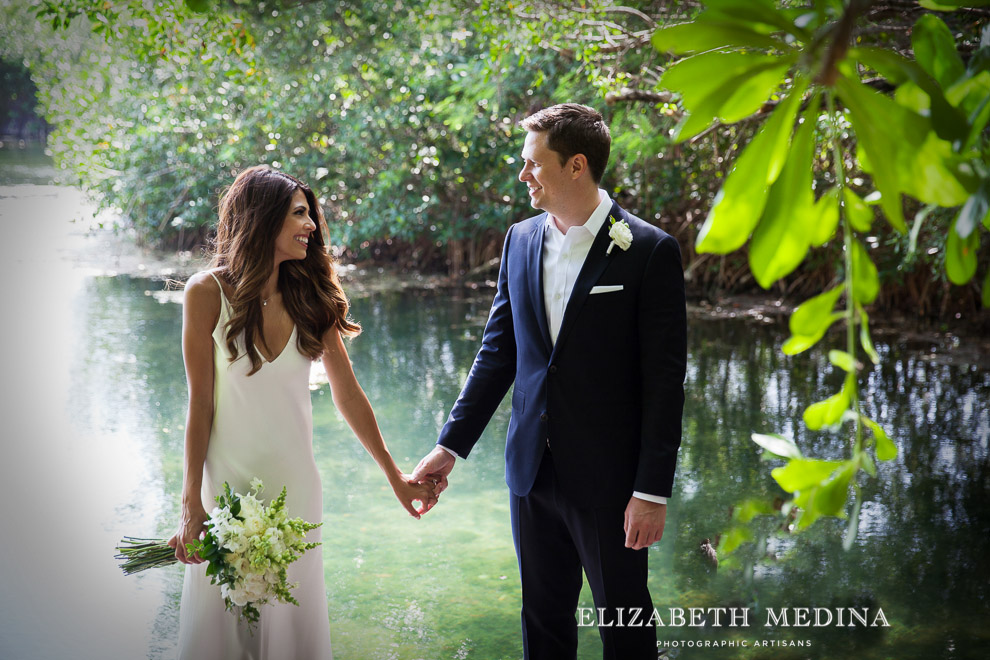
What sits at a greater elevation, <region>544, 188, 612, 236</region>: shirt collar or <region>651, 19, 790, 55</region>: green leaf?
<region>651, 19, 790, 55</region>: green leaf

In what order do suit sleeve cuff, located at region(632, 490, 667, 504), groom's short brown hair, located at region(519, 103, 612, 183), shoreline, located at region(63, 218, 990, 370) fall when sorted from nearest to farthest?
suit sleeve cuff, located at region(632, 490, 667, 504) < groom's short brown hair, located at region(519, 103, 612, 183) < shoreline, located at region(63, 218, 990, 370)

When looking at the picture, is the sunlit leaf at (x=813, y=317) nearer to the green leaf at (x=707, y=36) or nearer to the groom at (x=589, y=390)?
the green leaf at (x=707, y=36)

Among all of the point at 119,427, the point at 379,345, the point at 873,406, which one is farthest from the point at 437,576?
the point at 379,345

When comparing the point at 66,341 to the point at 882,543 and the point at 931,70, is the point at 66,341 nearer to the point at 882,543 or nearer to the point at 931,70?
the point at 882,543

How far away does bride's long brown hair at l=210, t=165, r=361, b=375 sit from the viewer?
2.25 meters

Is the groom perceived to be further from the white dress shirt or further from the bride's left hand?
the bride's left hand

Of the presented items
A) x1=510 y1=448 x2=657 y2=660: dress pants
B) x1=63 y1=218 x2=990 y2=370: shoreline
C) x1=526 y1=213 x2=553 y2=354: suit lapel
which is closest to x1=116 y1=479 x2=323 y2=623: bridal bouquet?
x1=510 y1=448 x2=657 y2=660: dress pants

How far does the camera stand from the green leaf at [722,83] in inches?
22.5

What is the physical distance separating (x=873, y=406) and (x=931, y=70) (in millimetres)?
5752

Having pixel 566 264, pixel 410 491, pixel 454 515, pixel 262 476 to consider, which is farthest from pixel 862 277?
pixel 454 515

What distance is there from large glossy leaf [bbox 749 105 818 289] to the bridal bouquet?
1662mm

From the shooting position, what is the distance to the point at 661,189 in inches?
411

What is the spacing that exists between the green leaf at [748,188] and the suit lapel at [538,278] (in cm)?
169

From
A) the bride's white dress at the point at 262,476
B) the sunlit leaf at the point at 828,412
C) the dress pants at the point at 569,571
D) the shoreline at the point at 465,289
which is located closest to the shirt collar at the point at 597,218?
the dress pants at the point at 569,571
